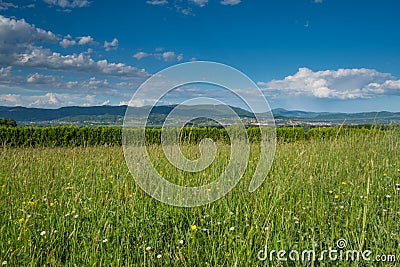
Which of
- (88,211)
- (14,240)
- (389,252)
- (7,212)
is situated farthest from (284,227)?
(7,212)

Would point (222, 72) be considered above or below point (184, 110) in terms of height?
above

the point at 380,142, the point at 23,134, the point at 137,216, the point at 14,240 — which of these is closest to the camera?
the point at 14,240

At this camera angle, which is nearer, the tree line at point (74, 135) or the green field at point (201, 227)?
the green field at point (201, 227)

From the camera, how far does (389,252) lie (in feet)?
8.47

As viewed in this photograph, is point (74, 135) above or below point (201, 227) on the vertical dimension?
above

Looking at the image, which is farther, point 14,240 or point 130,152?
point 130,152

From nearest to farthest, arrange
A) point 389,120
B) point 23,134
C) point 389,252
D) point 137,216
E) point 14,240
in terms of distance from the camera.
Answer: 1. point 389,252
2. point 14,240
3. point 137,216
4. point 389,120
5. point 23,134

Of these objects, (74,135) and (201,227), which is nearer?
(201,227)

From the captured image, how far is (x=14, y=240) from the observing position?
2.88 meters

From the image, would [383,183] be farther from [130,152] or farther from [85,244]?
[130,152]

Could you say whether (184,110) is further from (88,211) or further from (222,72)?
(88,211)

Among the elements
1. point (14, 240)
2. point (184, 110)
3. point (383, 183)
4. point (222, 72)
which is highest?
point (222, 72)

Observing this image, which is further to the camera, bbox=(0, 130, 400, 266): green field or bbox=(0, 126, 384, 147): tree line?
bbox=(0, 126, 384, 147): tree line

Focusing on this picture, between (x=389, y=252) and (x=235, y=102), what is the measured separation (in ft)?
6.88
